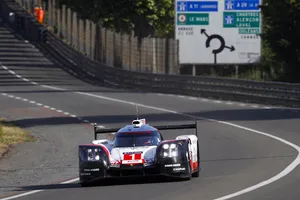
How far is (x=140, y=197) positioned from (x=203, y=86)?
2850cm

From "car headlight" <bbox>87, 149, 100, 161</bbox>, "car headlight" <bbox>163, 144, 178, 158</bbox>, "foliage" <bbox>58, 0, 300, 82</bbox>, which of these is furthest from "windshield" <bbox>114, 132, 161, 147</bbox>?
"foliage" <bbox>58, 0, 300, 82</bbox>

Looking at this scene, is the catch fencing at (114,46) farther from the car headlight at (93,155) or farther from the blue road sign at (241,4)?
the car headlight at (93,155)

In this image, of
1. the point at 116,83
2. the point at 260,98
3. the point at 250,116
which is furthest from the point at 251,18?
the point at 250,116

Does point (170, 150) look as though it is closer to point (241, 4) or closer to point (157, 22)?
point (241, 4)

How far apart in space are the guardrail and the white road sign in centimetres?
412

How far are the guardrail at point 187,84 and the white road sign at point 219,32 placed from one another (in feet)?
13.5

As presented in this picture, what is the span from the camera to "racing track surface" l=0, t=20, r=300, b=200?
14789mm

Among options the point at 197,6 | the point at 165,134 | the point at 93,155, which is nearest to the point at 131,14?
the point at 197,6

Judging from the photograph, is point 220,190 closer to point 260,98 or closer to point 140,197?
point 140,197

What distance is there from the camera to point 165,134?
2595 cm

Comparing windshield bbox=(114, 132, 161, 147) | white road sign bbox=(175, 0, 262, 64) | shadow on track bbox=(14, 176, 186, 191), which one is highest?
white road sign bbox=(175, 0, 262, 64)

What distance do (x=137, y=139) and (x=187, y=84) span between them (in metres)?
27.4

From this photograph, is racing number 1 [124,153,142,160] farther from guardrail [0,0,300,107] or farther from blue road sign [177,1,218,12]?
blue road sign [177,1,218,12]

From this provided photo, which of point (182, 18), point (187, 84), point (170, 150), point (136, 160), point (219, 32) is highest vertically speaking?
point (182, 18)
